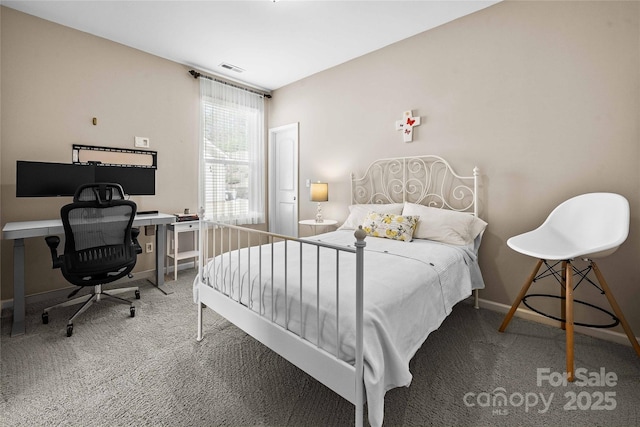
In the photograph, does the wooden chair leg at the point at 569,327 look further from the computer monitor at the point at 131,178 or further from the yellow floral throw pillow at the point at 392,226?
the computer monitor at the point at 131,178

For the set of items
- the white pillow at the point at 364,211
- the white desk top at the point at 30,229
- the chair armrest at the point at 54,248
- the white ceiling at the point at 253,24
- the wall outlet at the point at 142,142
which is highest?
the white ceiling at the point at 253,24

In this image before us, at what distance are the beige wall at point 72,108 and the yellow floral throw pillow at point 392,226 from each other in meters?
2.59

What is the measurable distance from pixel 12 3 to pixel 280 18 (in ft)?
7.76

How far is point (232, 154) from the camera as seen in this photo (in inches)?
170

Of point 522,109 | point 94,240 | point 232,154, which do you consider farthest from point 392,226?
point 232,154

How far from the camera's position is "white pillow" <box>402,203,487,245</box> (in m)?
2.49

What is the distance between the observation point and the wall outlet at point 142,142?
3.43 m

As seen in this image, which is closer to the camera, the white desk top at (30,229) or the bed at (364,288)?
the bed at (364,288)

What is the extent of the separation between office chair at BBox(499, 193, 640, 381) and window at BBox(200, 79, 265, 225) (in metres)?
3.51

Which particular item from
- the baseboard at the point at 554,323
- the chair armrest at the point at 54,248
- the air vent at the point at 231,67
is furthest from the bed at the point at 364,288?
the air vent at the point at 231,67

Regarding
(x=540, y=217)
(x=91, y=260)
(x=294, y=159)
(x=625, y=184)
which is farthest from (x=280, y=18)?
(x=625, y=184)

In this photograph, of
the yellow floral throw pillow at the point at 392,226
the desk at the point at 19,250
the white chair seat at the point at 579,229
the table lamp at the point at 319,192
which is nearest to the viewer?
the white chair seat at the point at 579,229

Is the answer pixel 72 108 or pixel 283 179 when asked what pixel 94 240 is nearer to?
pixel 72 108

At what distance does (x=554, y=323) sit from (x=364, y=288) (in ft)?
6.63
